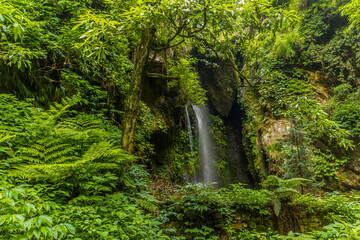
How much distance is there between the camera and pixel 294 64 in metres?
11.1

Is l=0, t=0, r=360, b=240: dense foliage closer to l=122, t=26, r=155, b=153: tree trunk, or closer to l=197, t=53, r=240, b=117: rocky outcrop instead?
l=122, t=26, r=155, b=153: tree trunk

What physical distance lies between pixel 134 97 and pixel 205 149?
363 inches

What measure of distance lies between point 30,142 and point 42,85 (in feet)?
5.83

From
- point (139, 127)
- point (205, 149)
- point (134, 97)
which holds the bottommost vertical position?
point (205, 149)

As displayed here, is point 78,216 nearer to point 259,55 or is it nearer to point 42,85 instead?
point 42,85

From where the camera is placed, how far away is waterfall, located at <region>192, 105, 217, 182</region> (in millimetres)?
11156

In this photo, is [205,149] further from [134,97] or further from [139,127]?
[134,97]

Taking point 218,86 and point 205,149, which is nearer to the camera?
point 205,149

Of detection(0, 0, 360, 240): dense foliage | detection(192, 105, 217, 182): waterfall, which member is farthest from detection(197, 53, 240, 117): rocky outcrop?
detection(0, 0, 360, 240): dense foliage

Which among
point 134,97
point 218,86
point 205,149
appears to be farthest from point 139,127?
point 218,86

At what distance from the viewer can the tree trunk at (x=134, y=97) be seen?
10.3 ft

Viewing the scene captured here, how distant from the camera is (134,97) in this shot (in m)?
3.26

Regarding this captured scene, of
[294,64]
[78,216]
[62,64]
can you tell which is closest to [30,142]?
[78,216]

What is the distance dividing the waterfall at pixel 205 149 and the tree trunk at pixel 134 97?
7.95 metres
